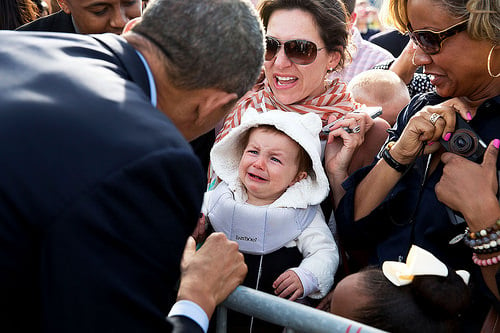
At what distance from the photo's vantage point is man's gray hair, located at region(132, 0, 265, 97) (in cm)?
171

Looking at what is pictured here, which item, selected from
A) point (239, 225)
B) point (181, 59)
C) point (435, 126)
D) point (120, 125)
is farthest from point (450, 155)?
point (120, 125)

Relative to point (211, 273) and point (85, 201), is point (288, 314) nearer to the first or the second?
point (211, 273)

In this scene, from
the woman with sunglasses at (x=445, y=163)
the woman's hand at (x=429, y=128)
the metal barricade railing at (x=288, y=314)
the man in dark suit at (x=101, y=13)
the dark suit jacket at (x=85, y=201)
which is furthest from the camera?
the man in dark suit at (x=101, y=13)

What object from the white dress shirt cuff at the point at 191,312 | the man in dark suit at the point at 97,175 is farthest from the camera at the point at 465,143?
the white dress shirt cuff at the point at 191,312

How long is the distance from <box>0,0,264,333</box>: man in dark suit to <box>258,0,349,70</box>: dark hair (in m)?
1.37

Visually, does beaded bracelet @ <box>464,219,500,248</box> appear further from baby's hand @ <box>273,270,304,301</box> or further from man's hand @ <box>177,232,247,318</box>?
man's hand @ <box>177,232,247,318</box>

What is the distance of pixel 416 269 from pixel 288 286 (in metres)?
0.65

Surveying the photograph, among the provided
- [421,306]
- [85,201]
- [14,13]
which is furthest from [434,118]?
[14,13]

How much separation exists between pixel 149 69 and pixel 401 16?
4.31ft

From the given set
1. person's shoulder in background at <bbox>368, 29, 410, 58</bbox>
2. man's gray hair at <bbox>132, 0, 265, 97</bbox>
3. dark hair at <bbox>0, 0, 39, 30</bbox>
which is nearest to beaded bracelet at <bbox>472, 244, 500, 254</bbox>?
man's gray hair at <bbox>132, 0, 265, 97</bbox>

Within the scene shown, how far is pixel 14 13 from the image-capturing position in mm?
3943

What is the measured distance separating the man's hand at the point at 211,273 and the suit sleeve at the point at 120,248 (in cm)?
Result: 33

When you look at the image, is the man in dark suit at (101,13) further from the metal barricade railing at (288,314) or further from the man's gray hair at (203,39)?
the metal barricade railing at (288,314)

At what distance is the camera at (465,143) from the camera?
2.21 m
